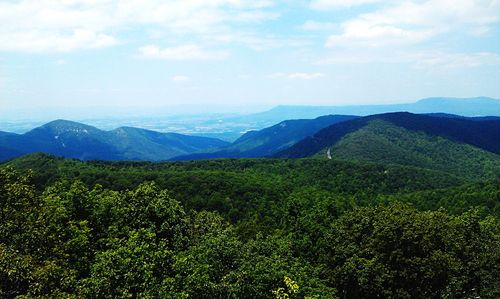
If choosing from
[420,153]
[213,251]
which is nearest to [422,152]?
[420,153]

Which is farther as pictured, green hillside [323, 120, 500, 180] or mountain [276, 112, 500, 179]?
mountain [276, 112, 500, 179]

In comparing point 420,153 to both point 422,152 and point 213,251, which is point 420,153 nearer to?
point 422,152

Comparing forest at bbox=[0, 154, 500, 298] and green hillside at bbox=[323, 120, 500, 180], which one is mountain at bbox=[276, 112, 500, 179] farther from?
Answer: forest at bbox=[0, 154, 500, 298]

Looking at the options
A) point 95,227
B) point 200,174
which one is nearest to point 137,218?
point 95,227

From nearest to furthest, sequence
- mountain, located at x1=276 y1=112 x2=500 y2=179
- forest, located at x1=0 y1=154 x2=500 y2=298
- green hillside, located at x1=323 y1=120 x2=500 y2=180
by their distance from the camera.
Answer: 1. forest, located at x1=0 y1=154 x2=500 y2=298
2. green hillside, located at x1=323 y1=120 x2=500 y2=180
3. mountain, located at x1=276 y1=112 x2=500 y2=179

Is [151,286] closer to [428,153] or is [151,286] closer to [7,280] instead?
[7,280]

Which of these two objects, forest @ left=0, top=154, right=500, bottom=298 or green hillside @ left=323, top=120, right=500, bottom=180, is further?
green hillside @ left=323, top=120, right=500, bottom=180

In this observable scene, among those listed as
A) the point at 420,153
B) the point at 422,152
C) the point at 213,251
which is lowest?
the point at 420,153

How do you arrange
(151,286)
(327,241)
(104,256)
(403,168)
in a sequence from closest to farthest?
(151,286) < (104,256) < (327,241) < (403,168)

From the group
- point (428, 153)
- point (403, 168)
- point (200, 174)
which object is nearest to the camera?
point (200, 174)

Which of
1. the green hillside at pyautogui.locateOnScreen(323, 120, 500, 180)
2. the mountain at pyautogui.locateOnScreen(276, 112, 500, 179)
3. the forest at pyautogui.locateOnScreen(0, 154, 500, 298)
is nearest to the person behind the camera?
the forest at pyautogui.locateOnScreen(0, 154, 500, 298)

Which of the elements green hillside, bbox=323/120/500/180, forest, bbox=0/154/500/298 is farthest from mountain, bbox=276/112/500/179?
forest, bbox=0/154/500/298
